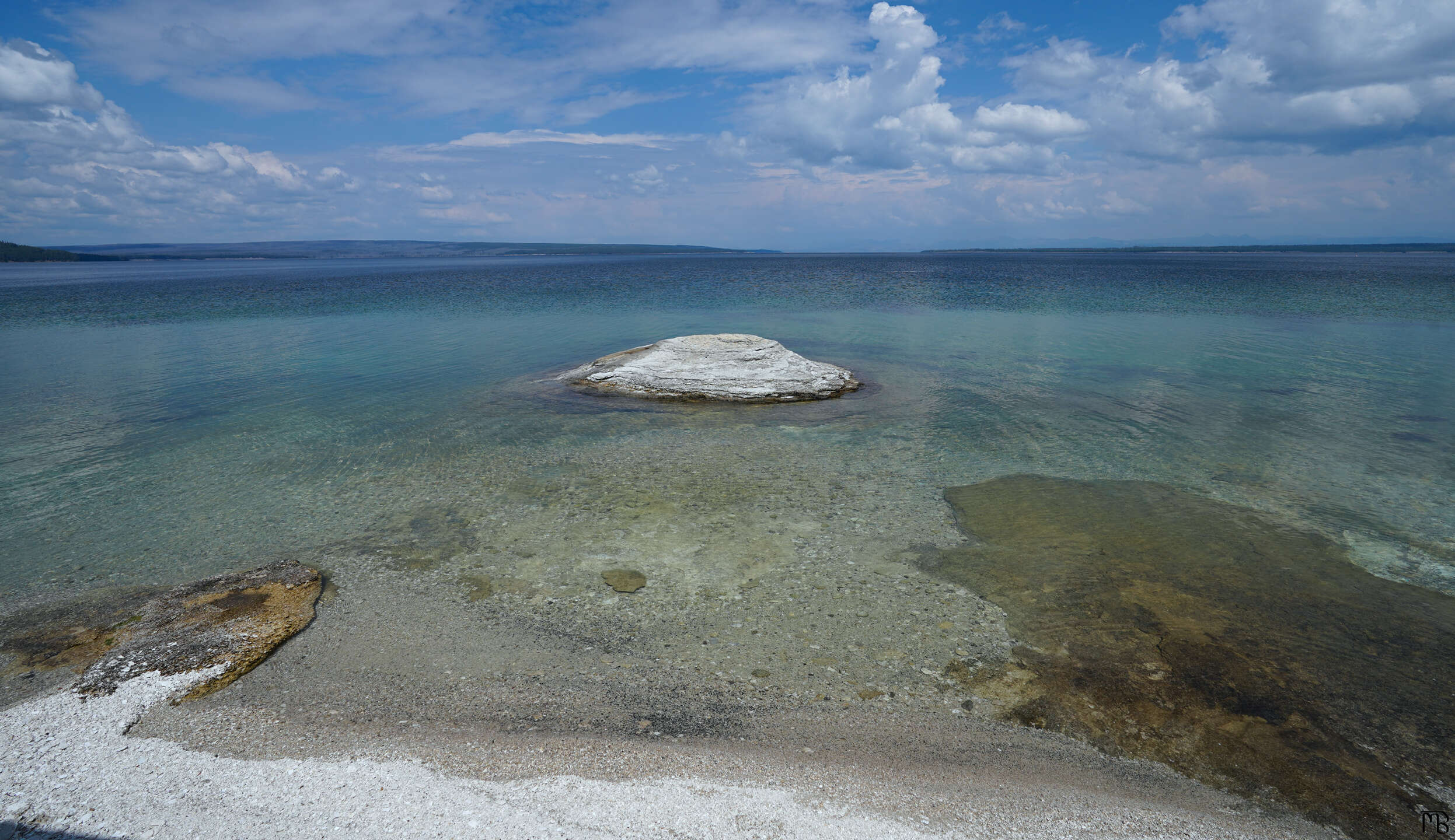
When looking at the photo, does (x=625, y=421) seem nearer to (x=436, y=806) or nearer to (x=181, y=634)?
(x=181, y=634)

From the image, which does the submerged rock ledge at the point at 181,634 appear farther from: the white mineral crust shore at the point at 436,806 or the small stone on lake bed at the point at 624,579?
the small stone on lake bed at the point at 624,579

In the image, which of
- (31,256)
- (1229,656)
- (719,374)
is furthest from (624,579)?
(31,256)

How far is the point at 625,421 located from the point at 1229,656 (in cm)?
1329

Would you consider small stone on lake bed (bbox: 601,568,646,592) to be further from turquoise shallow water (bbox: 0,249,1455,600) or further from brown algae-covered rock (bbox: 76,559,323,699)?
brown algae-covered rock (bbox: 76,559,323,699)

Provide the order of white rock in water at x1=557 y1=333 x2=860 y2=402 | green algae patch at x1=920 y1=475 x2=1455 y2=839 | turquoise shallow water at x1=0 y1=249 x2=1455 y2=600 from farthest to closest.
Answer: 1. white rock in water at x1=557 y1=333 x2=860 y2=402
2. turquoise shallow water at x1=0 y1=249 x2=1455 y2=600
3. green algae patch at x1=920 y1=475 x2=1455 y2=839

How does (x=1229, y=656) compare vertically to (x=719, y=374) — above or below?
below

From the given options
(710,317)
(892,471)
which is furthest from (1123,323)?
(892,471)

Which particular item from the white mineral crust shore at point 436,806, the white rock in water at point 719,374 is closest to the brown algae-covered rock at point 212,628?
→ the white mineral crust shore at point 436,806

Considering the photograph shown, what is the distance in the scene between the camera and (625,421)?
16875 millimetres

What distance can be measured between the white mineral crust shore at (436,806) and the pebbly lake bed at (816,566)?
0.21 m

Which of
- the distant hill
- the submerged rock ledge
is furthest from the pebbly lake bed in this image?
the distant hill

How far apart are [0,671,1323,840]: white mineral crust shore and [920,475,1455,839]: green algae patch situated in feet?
2.84

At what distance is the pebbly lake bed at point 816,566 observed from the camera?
5.65 meters

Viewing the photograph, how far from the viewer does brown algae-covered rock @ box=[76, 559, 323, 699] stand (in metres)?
6.38
